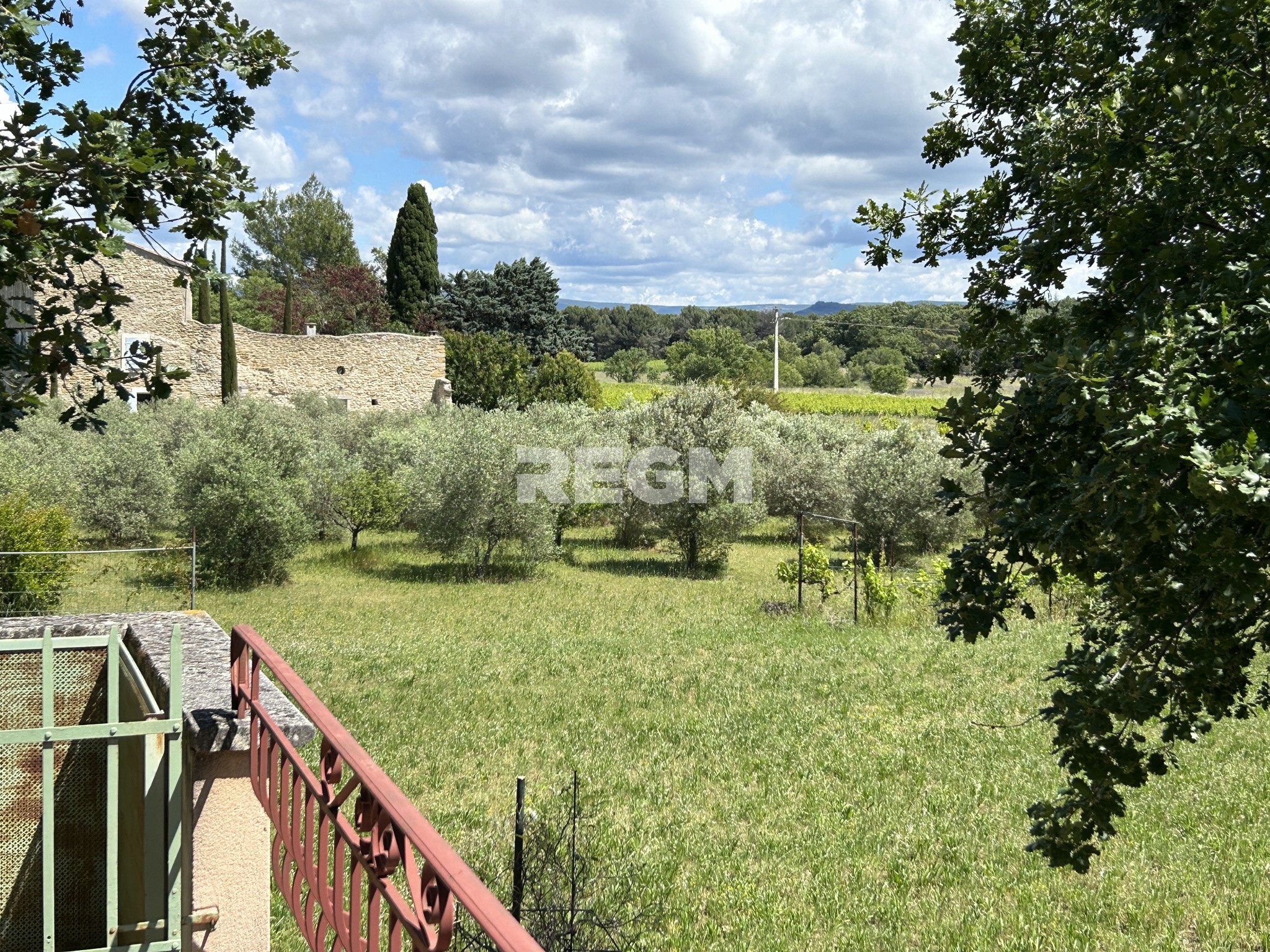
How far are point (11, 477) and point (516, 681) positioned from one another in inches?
325

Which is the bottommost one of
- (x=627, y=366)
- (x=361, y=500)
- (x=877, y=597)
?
(x=877, y=597)

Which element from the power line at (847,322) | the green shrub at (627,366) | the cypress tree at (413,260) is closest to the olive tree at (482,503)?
the cypress tree at (413,260)

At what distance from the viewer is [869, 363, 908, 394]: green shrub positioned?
5897 cm

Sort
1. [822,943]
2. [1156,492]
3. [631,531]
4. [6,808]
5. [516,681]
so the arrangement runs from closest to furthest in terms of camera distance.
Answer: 1. [1156,492]
2. [6,808]
3. [822,943]
4. [516,681]
5. [631,531]

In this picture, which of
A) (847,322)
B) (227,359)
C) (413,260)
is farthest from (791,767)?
(847,322)

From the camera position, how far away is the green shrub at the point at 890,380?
58969mm

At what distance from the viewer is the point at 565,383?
122ft

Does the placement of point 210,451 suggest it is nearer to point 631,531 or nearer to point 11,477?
point 11,477

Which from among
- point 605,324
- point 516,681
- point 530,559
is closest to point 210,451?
point 530,559

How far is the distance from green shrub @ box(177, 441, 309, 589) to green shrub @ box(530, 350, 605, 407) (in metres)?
21.7

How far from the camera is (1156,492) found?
213cm

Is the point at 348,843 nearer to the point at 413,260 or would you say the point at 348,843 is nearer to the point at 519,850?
the point at 519,850

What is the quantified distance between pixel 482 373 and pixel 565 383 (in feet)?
10.8

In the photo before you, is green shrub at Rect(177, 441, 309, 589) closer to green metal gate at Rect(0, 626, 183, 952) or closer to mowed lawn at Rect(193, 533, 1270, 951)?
mowed lawn at Rect(193, 533, 1270, 951)
